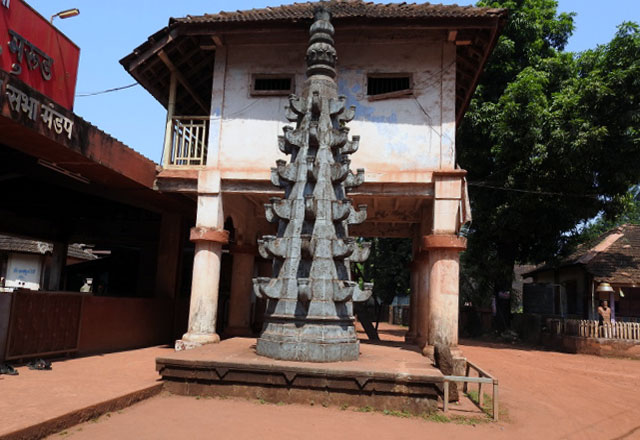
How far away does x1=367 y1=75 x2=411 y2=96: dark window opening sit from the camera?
12211 mm

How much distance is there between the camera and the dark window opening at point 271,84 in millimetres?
12336

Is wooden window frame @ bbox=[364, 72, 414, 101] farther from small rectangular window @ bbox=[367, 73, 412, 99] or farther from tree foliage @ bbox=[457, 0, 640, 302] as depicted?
tree foliage @ bbox=[457, 0, 640, 302]

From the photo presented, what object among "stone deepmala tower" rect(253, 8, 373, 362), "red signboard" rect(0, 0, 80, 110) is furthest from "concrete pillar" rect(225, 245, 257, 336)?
"stone deepmala tower" rect(253, 8, 373, 362)

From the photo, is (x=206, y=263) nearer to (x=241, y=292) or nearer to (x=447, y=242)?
(x=241, y=292)

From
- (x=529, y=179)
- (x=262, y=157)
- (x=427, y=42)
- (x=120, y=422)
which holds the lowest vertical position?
(x=120, y=422)

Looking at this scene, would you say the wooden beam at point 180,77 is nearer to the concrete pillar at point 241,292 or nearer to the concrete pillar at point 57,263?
the concrete pillar at point 241,292

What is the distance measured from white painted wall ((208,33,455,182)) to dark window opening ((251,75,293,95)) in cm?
15

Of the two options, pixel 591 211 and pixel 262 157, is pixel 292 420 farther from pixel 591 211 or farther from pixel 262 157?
pixel 591 211

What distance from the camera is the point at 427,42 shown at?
39.5ft

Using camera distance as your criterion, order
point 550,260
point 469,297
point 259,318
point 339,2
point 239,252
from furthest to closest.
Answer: point 469,297, point 550,260, point 259,318, point 239,252, point 339,2

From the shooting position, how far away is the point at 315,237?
8.59 meters

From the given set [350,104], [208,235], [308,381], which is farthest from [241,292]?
[308,381]

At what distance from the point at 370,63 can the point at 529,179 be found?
10.5 meters

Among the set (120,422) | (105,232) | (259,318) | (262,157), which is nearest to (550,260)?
(259,318)
